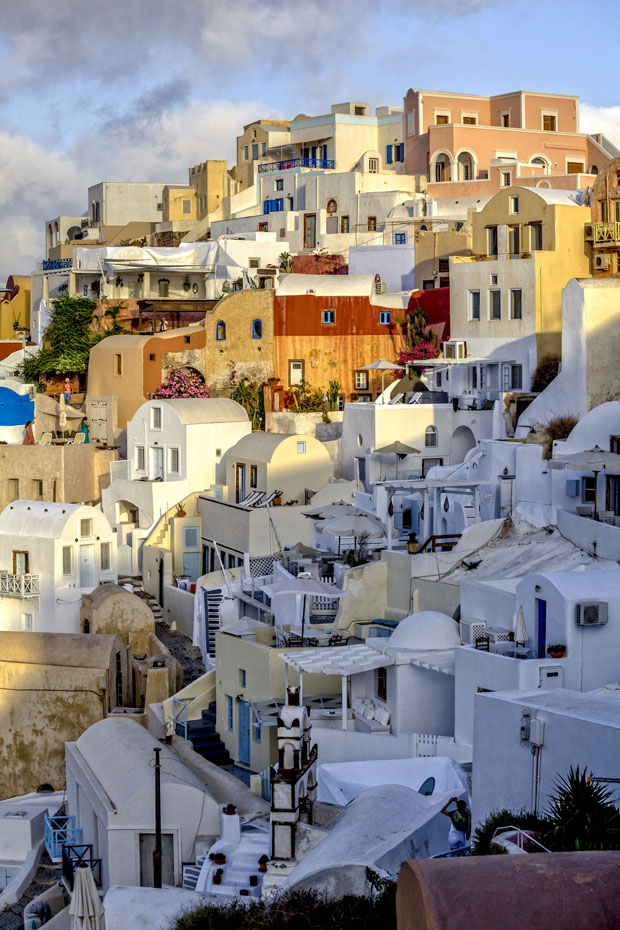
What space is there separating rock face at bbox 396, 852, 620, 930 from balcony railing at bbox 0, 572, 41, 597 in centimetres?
2414

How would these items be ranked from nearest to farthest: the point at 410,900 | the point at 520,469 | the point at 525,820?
the point at 410,900, the point at 525,820, the point at 520,469

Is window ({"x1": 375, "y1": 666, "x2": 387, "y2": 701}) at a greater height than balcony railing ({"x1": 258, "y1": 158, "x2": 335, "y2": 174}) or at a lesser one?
lesser


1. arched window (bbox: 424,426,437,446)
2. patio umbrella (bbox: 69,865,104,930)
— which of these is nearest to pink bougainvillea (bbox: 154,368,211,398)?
arched window (bbox: 424,426,437,446)

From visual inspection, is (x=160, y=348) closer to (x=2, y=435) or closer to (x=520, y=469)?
(x=2, y=435)

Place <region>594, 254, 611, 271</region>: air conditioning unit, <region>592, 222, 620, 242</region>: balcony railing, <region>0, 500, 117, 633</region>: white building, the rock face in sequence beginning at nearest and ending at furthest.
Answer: the rock face < <region>0, 500, 117, 633</region>: white building < <region>592, 222, 620, 242</region>: balcony railing < <region>594, 254, 611, 271</region>: air conditioning unit

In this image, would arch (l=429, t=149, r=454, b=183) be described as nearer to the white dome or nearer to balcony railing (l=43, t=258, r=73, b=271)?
balcony railing (l=43, t=258, r=73, b=271)

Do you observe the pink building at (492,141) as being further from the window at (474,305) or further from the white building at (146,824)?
the white building at (146,824)

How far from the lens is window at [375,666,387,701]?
22.1m

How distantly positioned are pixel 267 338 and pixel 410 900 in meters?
34.8

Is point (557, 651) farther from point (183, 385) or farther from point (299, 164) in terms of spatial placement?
point (299, 164)

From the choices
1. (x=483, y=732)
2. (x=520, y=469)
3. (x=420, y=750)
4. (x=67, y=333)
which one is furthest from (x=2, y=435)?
(x=483, y=732)

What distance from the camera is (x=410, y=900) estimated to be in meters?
7.24

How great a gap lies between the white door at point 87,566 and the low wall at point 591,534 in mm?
11831

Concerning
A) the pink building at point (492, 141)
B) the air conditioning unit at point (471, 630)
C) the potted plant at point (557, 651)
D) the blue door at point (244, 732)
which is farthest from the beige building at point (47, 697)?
the pink building at point (492, 141)
